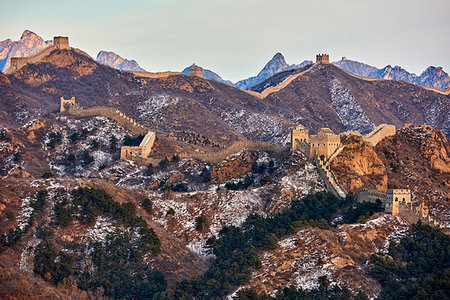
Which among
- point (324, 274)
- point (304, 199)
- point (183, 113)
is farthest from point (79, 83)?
point (324, 274)

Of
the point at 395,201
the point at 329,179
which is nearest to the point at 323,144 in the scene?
the point at 329,179

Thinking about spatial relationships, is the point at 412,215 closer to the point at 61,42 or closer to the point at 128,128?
the point at 128,128

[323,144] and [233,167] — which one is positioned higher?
[323,144]

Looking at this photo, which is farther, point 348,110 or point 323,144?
point 348,110

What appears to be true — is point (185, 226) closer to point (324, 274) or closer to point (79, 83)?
point (324, 274)

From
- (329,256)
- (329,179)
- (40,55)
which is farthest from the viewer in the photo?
(40,55)

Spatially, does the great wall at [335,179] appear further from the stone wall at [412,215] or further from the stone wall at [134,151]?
the stone wall at [134,151]

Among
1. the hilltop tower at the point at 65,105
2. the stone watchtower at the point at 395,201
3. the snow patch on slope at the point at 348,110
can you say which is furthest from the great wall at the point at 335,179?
the snow patch on slope at the point at 348,110

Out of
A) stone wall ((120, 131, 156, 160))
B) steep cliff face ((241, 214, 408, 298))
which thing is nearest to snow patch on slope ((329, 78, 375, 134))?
stone wall ((120, 131, 156, 160))

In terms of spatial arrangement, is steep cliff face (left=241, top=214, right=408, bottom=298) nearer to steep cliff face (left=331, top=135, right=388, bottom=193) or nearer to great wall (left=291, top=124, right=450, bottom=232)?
great wall (left=291, top=124, right=450, bottom=232)
